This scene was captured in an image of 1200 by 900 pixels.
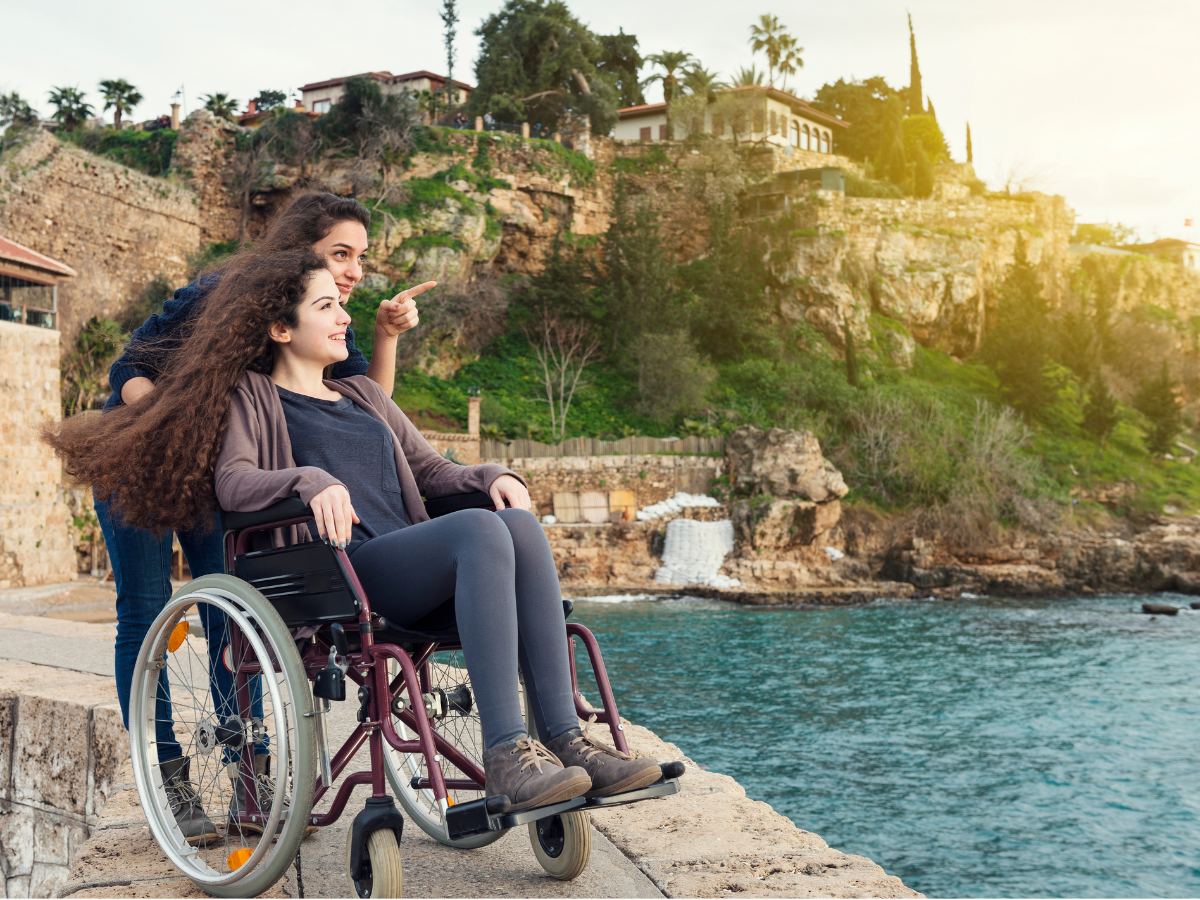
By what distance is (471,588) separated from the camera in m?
1.85

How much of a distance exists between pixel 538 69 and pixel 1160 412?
2701 cm

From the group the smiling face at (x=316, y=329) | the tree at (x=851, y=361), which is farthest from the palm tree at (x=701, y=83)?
the smiling face at (x=316, y=329)

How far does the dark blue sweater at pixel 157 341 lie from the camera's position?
240 cm

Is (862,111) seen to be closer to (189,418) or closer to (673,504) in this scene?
(673,504)

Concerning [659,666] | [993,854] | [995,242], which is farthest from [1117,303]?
[993,854]

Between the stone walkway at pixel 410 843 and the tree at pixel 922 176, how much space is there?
36.4 metres

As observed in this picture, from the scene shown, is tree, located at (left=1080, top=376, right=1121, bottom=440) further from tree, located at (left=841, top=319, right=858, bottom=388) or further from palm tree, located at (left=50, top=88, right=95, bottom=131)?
palm tree, located at (left=50, top=88, right=95, bottom=131)

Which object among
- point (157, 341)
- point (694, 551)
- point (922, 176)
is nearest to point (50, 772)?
point (157, 341)

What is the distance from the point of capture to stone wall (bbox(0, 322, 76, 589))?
1545 cm

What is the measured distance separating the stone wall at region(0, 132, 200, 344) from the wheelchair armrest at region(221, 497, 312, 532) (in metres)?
22.1

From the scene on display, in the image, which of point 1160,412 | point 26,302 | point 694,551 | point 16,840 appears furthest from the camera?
point 1160,412

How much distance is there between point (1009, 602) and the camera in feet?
Answer: 71.4

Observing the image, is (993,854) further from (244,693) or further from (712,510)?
(712,510)

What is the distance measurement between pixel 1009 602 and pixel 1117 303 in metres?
25.3
